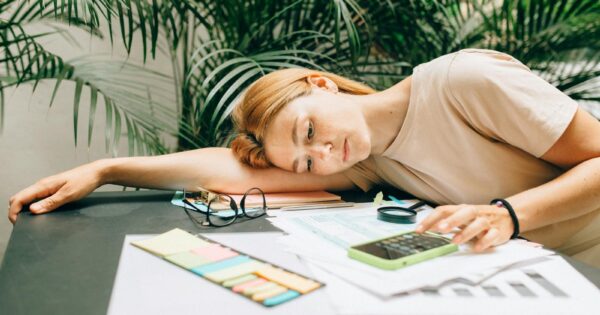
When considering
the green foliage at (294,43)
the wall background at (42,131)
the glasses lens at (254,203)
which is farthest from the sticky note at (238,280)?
the wall background at (42,131)

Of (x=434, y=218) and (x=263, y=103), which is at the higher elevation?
(x=263, y=103)

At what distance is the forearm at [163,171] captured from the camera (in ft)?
3.75

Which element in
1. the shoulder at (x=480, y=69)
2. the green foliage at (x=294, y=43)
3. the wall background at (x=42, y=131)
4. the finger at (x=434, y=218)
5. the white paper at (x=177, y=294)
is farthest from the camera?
the wall background at (x=42, y=131)

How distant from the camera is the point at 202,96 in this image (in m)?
1.59

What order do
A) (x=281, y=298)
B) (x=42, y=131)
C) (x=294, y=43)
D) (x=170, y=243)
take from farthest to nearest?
1. (x=42, y=131)
2. (x=294, y=43)
3. (x=170, y=243)
4. (x=281, y=298)

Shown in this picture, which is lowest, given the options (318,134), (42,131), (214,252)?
(42,131)

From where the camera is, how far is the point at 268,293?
592 millimetres

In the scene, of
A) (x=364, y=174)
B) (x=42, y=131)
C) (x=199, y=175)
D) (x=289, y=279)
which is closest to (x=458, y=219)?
(x=289, y=279)

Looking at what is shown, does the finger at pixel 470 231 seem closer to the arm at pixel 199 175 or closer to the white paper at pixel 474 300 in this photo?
the white paper at pixel 474 300

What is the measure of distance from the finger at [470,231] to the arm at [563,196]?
0.08 feet

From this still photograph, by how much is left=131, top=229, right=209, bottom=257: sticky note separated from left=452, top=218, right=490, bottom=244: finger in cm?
39

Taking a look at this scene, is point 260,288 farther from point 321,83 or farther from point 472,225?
point 321,83

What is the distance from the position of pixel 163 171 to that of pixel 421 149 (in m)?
0.62

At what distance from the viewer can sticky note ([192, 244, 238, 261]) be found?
2.36 feet
